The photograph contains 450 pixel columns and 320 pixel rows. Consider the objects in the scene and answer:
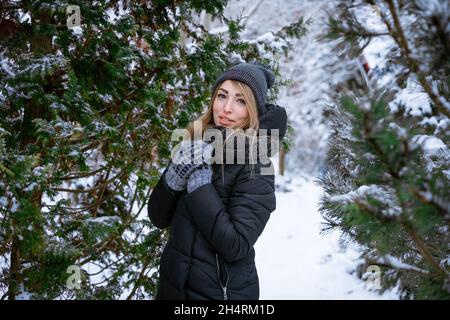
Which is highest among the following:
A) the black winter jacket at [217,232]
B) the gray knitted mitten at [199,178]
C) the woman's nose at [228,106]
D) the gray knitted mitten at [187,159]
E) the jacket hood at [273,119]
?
the woman's nose at [228,106]

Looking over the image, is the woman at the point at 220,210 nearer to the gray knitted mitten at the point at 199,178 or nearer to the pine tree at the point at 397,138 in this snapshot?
the gray knitted mitten at the point at 199,178

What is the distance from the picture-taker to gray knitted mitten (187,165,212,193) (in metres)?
1.80

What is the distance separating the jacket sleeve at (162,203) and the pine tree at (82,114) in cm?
47

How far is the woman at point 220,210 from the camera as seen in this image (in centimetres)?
178


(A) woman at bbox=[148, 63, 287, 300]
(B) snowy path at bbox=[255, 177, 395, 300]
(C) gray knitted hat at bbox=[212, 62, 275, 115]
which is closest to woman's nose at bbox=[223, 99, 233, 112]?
(A) woman at bbox=[148, 63, 287, 300]

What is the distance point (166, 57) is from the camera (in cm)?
290

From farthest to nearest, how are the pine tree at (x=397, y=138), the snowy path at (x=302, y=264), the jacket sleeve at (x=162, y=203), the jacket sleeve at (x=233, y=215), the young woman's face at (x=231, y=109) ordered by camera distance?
the snowy path at (x=302, y=264) → the young woman's face at (x=231, y=109) → the jacket sleeve at (x=162, y=203) → the jacket sleeve at (x=233, y=215) → the pine tree at (x=397, y=138)

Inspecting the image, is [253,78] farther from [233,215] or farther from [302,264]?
[302,264]

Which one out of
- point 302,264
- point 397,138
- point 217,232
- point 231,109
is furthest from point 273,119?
point 302,264

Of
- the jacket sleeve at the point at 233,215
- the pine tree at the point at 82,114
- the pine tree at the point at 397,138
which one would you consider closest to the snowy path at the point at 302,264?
the pine tree at the point at 82,114

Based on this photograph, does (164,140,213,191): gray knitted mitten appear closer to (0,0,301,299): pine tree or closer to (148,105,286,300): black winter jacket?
(148,105,286,300): black winter jacket

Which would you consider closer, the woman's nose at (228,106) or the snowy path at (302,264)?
the woman's nose at (228,106)

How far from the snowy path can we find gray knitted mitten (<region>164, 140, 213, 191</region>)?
2958mm

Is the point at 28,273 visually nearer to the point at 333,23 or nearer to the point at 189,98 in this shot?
the point at 189,98
